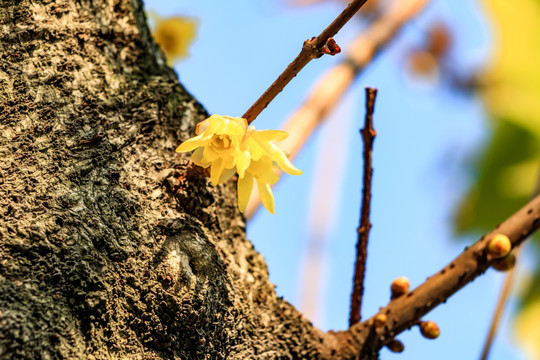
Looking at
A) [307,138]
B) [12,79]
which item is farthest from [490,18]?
[12,79]

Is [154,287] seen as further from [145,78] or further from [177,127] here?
[145,78]

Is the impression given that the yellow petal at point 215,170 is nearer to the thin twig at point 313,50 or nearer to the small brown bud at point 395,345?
the thin twig at point 313,50

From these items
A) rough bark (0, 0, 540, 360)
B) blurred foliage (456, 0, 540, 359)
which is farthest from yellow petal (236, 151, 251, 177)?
blurred foliage (456, 0, 540, 359)

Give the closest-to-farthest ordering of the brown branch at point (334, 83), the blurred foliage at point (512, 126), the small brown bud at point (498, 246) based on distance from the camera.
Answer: the small brown bud at point (498, 246), the brown branch at point (334, 83), the blurred foliage at point (512, 126)

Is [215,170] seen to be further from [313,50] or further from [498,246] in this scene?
[498,246]

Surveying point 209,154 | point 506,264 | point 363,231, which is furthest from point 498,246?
point 209,154

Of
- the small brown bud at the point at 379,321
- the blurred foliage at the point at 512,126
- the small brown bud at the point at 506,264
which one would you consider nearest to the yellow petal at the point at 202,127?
the small brown bud at the point at 379,321
